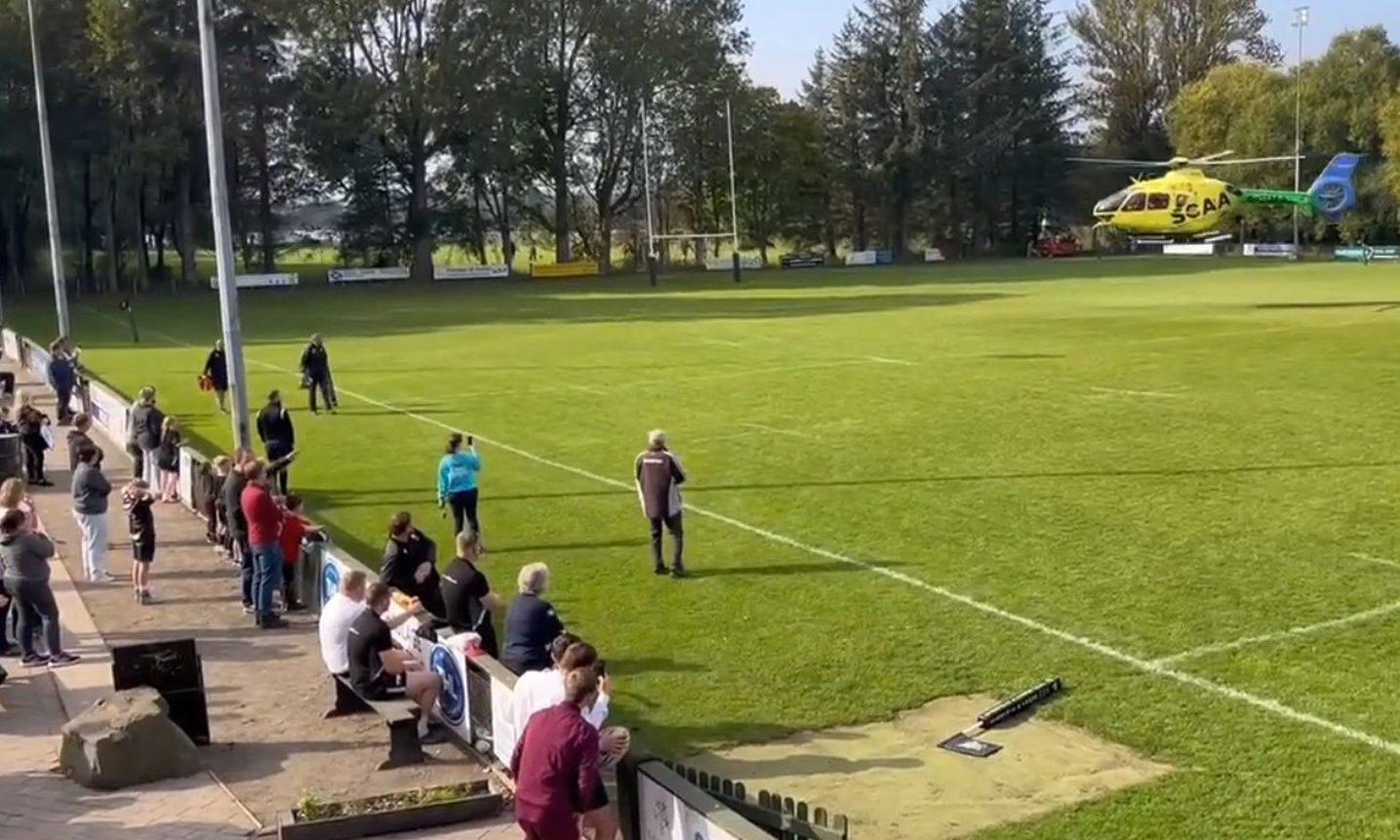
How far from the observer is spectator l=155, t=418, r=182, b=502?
67.5 feet

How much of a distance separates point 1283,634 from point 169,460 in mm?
15180

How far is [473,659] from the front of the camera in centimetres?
1005

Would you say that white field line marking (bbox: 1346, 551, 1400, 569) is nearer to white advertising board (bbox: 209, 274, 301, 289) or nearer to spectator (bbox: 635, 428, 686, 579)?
spectator (bbox: 635, 428, 686, 579)

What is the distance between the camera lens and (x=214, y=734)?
1101cm

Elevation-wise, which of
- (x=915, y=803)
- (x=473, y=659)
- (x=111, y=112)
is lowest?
(x=915, y=803)

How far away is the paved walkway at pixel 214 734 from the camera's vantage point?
9.26 meters

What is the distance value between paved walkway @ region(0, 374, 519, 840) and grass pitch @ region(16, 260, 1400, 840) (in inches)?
83.4

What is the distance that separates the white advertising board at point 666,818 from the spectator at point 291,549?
7.80 meters

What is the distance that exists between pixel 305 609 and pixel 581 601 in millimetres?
2891

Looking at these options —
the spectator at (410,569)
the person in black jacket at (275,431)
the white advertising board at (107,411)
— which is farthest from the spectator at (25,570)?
the white advertising board at (107,411)

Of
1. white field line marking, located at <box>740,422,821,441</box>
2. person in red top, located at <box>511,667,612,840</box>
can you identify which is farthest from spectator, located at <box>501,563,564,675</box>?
white field line marking, located at <box>740,422,821,441</box>

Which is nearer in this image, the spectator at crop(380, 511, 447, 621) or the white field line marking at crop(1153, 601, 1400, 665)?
the white field line marking at crop(1153, 601, 1400, 665)

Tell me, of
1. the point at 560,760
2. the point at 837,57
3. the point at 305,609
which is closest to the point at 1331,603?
the point at 560,760

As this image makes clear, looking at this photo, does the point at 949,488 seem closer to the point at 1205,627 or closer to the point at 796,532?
the point at 796,532
